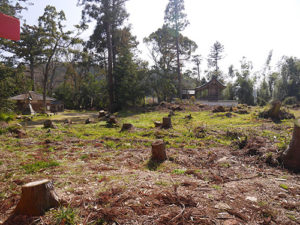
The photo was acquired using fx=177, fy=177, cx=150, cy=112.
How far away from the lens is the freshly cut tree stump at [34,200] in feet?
7.47

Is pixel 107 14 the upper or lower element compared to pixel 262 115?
upper

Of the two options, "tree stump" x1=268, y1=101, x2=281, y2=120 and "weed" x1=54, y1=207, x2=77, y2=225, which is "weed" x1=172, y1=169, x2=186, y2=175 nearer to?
"weed" x1=54, y1=207, x2=77, y2=225

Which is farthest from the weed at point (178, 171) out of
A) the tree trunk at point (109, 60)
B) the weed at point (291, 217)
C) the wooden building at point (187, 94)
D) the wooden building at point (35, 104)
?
the wooden building at point (187, 94)

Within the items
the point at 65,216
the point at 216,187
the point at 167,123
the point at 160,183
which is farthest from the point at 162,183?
the point at 167,123

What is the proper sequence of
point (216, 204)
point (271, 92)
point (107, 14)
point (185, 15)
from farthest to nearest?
point (271, 92)
point (185, 15)
point (107, 14)
point (216, 204)

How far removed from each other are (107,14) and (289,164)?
61.0 feet

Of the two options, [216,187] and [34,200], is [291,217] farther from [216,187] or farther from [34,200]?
[34,200]

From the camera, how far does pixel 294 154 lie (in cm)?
392

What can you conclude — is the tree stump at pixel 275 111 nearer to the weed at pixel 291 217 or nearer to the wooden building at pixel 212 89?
the weed at pixel 291 217

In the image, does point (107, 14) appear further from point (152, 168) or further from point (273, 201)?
point (273, 201)

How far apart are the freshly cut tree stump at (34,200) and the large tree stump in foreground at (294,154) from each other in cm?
473

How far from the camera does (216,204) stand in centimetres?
261

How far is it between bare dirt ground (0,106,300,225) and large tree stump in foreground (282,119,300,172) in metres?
0.19

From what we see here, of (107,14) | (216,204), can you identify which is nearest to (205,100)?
(107,14)
